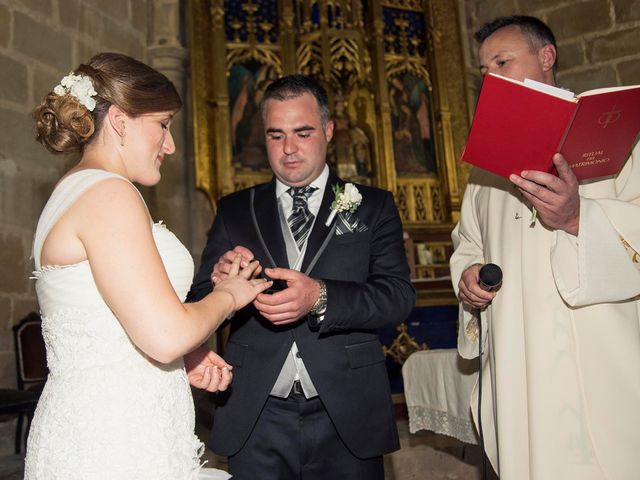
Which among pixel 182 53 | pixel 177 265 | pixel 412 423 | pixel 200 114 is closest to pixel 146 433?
pixel 177 265

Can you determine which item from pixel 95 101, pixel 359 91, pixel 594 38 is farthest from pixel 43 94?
pixel 594 38

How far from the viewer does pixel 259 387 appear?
223 cm

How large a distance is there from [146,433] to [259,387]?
573 millimetres

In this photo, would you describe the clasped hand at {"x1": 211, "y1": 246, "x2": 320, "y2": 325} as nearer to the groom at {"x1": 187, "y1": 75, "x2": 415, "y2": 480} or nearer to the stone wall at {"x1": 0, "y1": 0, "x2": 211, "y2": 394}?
the groom at {"x1": 187, "y1": 75, "x2": 415, "y2": 480}

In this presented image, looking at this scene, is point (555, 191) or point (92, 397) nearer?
point (92, 397)

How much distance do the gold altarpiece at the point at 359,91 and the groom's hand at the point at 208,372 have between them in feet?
14.8

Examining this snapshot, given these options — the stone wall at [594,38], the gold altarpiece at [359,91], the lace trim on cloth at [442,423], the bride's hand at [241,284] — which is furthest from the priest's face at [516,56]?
the stone wall at [594,38]

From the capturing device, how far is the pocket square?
2.45 meters

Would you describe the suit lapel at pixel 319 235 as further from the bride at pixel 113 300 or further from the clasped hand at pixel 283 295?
the bride at pixel 113 300

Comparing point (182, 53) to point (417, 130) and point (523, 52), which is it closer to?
point (417, 130)

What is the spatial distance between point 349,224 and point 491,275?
59 centimetres

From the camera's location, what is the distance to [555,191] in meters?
1.99

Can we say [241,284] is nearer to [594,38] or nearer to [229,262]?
[229,262]

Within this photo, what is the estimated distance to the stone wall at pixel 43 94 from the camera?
5422 mm
